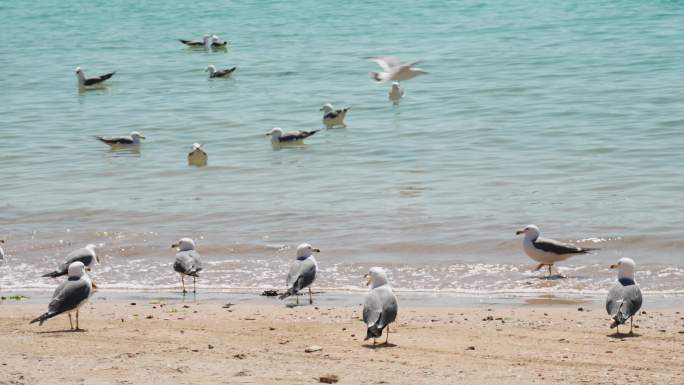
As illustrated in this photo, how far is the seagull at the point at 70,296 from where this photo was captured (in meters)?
9.91

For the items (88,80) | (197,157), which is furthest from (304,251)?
(88,80)

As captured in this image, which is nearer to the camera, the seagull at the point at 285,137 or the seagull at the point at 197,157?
the seagull at the point at 197,157

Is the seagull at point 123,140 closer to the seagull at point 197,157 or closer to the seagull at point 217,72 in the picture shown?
the seagull at point 197,157

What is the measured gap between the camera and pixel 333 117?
2328cm

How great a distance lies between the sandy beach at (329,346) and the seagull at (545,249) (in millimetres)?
1535

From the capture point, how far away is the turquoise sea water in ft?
44.2

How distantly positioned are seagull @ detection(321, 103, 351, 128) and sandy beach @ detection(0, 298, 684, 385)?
478 inches

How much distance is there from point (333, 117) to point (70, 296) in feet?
44.6

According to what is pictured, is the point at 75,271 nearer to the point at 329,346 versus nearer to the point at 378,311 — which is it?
the point at 329,346

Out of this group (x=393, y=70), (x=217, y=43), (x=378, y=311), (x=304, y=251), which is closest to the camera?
(x=378, y=311)

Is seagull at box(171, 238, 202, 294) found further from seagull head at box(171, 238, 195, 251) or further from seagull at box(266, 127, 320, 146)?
seagull at box(266, 127, 320, 146)

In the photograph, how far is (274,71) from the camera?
31.2 meters

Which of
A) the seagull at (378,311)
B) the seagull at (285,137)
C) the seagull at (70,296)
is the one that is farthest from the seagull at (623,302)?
the seagull at (285,137)

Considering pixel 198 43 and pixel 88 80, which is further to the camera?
pixel 198 43
